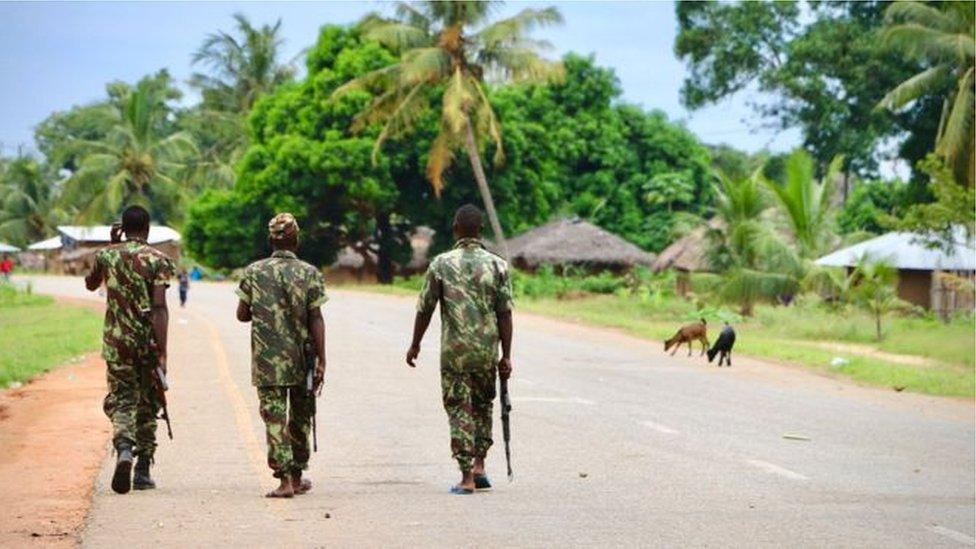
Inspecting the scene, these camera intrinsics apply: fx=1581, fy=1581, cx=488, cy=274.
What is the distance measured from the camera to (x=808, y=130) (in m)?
59.4

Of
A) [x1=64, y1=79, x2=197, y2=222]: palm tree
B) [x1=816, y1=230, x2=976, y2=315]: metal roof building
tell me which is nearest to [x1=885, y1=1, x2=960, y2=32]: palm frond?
[x1=816, y1=230, x2=976, y2=315]: metal roof building

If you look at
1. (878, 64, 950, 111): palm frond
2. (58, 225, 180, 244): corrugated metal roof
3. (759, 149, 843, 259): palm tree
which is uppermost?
(878, 64, 950, 111): palm frond

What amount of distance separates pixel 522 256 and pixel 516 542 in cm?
4980

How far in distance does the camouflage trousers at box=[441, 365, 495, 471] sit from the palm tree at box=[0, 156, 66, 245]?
73770 millimetres

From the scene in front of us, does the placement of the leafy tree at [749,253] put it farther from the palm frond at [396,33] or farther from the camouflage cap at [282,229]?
the camouflage cap at [282,229]

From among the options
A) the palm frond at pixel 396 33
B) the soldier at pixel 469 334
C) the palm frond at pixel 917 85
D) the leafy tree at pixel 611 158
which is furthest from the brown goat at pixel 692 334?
the leafy tree at pixel 611 158

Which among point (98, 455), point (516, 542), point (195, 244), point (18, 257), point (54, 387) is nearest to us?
point (516, 542)

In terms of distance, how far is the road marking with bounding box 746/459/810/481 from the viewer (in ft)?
37.5

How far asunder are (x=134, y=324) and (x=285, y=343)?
1.00 metres

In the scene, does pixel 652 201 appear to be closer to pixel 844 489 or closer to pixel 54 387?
pixel 54 387

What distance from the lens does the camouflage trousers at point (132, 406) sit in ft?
32.2

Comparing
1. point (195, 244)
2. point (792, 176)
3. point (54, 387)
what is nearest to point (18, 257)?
point (195, 244)

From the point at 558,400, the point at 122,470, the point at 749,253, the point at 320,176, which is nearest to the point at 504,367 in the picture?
the point at 122,470

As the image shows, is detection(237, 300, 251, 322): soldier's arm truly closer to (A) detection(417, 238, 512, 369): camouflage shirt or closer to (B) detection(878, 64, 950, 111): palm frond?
(A) detection(417, 238, 512, 369): camouflage shirt
